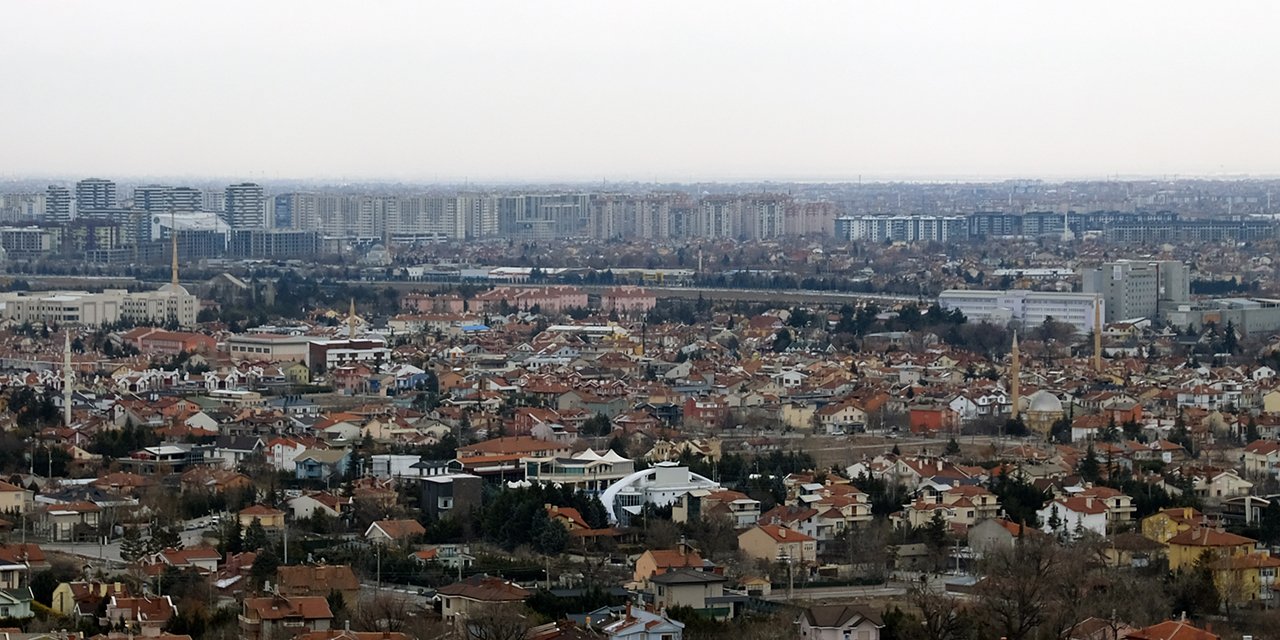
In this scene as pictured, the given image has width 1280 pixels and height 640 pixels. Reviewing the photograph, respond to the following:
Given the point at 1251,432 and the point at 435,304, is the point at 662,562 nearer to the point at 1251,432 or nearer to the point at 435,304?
the point at 1251,432

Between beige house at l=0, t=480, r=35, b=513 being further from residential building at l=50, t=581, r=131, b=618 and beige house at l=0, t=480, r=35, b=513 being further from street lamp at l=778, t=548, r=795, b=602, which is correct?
street lamp at l=778, t=548, r=795, b=602

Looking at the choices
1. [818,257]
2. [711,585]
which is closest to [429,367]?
[711,585]

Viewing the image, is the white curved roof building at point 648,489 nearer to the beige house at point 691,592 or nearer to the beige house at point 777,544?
the beige house at point 777,544

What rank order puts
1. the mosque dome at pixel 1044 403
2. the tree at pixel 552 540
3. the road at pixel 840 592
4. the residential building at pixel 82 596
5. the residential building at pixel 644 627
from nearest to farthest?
the residential building at pixel 644 627
the residential building at pixel 82 596
the road at pixel 840 592
the tree at pixel 552 540
the mosque dome at pixel 1044 403

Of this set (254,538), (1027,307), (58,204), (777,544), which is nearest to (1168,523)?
(777,544)

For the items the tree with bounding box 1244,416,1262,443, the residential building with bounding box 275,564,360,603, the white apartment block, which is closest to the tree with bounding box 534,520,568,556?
the residential building with bounding box 275,564,360,603

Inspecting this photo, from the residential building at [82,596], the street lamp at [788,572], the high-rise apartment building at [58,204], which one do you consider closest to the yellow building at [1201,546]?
the street lamp at [788,572]
